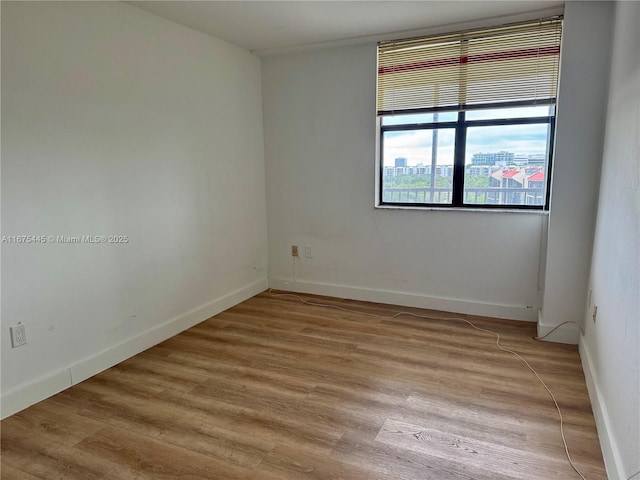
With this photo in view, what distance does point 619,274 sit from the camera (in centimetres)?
194

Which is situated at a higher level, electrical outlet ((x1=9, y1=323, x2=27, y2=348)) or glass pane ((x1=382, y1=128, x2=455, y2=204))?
glass pane ((x1=382, y1=128, x2=455, y2=204))

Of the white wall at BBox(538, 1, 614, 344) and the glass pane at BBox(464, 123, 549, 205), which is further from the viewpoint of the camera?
the glass pane at BBox(464, 123, 549, 205)

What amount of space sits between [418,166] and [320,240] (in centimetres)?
123

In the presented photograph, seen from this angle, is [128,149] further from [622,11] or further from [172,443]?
[622,11]

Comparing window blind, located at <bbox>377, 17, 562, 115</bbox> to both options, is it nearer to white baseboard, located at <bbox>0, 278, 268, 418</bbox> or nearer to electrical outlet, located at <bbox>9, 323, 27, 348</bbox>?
white baseboard, located at <bbox>0, 278, 268, 418</bbox>

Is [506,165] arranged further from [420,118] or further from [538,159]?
[420,118]

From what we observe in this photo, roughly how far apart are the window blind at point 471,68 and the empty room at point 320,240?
0.02 meters

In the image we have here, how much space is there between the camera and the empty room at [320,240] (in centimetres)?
204

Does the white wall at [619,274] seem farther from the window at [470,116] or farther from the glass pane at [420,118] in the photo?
the glass pane at [420,118]

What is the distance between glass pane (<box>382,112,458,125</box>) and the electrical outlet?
10.5 feet

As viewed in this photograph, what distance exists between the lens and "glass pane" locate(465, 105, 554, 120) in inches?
131

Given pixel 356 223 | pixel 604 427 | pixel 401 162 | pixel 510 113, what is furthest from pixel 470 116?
pixel 604 427

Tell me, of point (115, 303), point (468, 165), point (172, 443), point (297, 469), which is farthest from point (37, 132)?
point (468, 165)

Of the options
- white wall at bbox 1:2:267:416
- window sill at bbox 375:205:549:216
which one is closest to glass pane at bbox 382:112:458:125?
window sill at bbox 375:205:549:216
